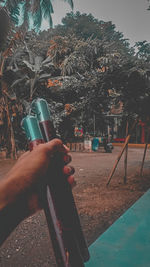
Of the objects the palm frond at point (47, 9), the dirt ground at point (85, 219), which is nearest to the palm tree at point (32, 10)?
the palm frond at point (47, 9)

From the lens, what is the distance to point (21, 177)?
24.4 inches

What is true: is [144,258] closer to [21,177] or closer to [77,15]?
[21,177]

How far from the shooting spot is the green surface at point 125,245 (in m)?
1.41

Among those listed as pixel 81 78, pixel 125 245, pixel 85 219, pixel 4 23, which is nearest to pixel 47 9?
pixel 4 23

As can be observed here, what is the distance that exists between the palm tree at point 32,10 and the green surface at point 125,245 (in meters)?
9.84

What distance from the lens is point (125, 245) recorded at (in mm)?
1628

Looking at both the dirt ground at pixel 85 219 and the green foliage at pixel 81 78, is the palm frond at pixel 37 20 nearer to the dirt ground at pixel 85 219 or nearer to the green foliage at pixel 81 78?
the green foliage at pixel 81 78

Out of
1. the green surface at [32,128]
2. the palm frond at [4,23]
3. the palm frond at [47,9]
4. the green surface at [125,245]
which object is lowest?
the green surface at [125,245]

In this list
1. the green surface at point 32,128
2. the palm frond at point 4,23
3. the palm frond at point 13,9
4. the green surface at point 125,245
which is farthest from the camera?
the palm frond at point 13,9

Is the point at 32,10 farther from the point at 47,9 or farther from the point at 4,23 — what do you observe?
the point at 4,23

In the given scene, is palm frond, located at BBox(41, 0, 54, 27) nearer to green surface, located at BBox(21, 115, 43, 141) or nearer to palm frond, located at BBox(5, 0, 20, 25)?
palm frond, located at BBox(5, 0, 20, 25)

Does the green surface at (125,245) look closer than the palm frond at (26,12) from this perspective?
Yes

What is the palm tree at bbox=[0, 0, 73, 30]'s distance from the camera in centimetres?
934

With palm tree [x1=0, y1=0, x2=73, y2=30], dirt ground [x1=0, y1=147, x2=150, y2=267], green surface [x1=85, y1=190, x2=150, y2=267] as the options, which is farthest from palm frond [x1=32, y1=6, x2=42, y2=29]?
green surface [x1=85, y1=190, x2=150, y2=267]
